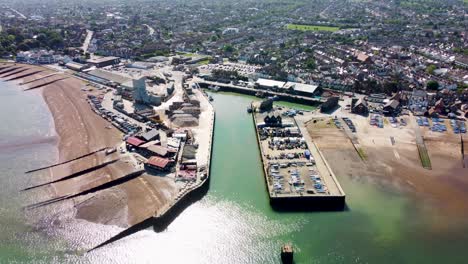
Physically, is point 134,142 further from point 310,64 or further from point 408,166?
point 310,64

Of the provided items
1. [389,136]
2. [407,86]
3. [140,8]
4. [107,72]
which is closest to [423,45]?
[407,86]

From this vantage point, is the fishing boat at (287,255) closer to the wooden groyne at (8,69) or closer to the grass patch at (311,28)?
the wooden groyne at (8,69)

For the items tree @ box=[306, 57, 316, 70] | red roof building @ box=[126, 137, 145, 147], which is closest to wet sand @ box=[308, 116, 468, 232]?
red roof building @ box=[126, 137, 145, 147]

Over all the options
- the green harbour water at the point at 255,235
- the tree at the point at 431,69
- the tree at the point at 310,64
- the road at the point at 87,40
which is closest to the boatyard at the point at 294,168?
the green harbour water at the point at 255,235

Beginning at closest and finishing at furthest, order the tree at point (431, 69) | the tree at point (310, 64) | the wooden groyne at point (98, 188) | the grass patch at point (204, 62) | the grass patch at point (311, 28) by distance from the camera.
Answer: the wooden groyne at point (98, 188), the tree at point (431, 69), the tree at point (310, 64), the grass patch at point (204, 62), the grass patch at point (311, 28)

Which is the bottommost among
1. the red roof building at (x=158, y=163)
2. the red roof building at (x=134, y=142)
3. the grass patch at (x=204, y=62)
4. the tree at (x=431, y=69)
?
the red roof building at (x=158, y=163)

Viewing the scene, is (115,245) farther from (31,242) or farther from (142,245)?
(31,242)

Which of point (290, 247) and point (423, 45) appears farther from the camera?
point (423, 45)
